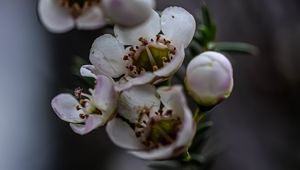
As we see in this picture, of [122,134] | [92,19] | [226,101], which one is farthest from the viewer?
[226,101]

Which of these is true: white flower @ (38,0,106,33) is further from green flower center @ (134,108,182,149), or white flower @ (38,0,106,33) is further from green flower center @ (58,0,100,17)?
green flower center @ (134,108,182,149)

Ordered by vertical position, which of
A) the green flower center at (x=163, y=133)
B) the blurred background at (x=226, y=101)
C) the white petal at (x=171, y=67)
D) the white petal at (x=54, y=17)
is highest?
the white petal at (x=54, y=17)

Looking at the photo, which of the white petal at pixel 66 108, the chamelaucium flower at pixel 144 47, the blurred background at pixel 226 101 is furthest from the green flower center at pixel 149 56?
the blurred background at pixel 226 101

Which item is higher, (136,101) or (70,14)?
(70,14)

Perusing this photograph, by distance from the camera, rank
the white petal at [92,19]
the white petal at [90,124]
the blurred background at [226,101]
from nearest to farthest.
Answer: the white petal at [92,19], the white petal at [90,124], the blurred background at [226,101]

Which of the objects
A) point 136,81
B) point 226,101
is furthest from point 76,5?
point 226,101

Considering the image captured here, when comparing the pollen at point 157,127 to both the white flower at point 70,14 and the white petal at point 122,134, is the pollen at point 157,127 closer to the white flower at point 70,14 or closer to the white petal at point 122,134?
the white petal at point 122,134

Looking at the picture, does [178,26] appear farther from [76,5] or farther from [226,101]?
[226,101]

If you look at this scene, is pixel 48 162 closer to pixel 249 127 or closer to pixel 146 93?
pixel 249 127
